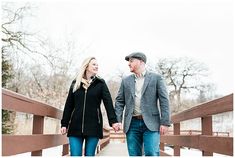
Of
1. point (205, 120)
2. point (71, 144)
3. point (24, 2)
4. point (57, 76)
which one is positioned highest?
point (24, 2)

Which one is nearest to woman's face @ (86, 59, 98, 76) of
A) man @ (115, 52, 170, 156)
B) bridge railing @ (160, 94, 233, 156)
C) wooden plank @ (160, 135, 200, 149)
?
man @ (115, 52, 170, 156)

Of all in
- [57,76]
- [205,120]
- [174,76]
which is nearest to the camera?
[205,120]

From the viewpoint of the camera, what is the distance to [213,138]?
340 cm

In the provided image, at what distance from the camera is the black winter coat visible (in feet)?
12.8

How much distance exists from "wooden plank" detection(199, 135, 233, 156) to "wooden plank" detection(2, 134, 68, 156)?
1.47m

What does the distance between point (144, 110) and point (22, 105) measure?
4.38 feet

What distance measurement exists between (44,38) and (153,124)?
15.5m

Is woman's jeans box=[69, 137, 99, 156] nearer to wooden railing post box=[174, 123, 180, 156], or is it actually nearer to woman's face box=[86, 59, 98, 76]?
woman's face box=[86, 59, 98, 76]

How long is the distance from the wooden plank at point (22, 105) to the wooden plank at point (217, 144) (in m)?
1.50

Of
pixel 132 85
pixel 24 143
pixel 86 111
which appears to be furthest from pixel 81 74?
pixel 24 143

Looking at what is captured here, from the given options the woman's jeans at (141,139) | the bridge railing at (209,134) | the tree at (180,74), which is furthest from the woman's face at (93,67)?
the tree at (180,74)

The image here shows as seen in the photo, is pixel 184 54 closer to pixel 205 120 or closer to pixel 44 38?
pixel 44 38

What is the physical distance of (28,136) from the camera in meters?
3.29

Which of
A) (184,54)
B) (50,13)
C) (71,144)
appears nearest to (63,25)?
(50,13)
